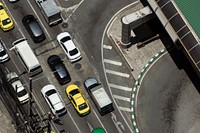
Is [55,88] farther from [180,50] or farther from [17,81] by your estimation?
[180,50]

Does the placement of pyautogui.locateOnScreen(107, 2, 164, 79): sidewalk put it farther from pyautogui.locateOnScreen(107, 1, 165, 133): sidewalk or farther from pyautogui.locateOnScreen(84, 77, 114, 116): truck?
pyautogui.locateOnScreen(84, 77, 114, 116): truck

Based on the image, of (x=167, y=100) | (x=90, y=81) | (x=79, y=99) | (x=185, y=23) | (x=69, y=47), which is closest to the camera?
(x=185, y=23)

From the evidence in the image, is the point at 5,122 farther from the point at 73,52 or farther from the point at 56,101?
the point at 73,52

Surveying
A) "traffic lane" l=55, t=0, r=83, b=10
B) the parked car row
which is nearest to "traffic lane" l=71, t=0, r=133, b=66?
"traffic lane" l=55, t=0, r=83, b=10

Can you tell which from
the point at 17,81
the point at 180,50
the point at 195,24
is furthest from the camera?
the point at 180,50

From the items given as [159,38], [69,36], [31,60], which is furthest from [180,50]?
[31,60]

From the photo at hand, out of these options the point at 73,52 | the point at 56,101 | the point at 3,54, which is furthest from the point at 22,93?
the point at 73,52

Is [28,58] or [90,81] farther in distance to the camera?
[28,58]

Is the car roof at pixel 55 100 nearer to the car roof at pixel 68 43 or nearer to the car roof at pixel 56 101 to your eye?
the car roof at pixel 56 101
